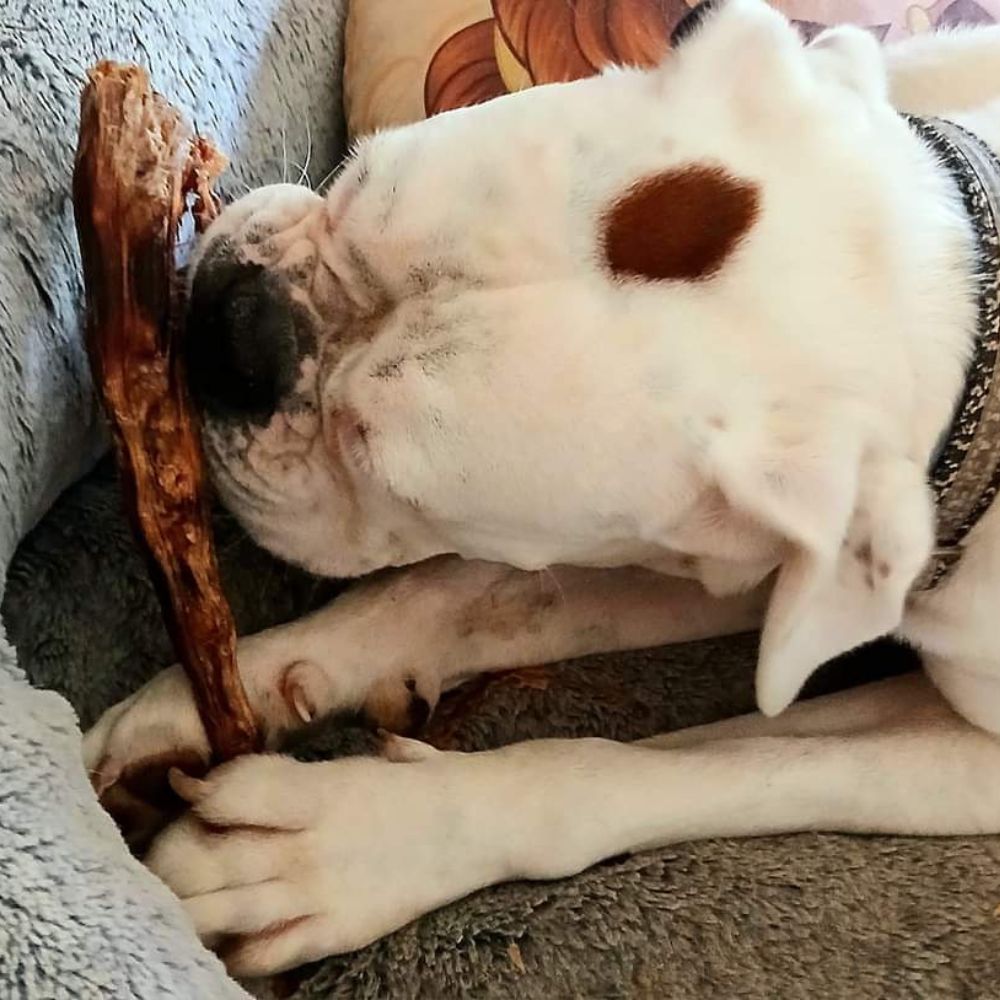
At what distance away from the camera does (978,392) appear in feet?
3.80

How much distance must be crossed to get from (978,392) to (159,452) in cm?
66

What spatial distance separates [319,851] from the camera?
1.16m

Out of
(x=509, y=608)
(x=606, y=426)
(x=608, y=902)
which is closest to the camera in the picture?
(x=606, y=426)

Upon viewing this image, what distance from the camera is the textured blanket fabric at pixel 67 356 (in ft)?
2.93

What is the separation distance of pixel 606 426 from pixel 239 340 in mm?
330

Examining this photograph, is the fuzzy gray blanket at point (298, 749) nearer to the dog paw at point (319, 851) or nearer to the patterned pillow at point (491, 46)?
the dog paw at point (319, 851)

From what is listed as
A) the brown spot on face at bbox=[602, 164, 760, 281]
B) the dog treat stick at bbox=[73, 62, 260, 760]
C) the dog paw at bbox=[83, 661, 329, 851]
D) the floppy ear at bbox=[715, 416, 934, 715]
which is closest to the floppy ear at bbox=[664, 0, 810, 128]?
the brown spot on face at bbox=[602, 164, 760, 281]

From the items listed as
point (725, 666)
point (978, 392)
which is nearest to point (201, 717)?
point (725, 666)

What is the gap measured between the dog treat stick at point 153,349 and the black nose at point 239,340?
0.08 ft

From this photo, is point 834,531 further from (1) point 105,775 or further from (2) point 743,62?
(1) point 105,775

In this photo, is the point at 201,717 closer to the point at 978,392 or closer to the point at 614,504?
the point at 614,504

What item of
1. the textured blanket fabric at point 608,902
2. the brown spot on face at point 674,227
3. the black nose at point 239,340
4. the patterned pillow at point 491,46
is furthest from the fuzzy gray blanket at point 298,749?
the brown spot on face at point 674,227

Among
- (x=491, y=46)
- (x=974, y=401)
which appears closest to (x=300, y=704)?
(x=974, y=401)

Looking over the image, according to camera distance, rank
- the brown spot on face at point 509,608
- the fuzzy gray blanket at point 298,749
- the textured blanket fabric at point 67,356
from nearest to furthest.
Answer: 1. the textured blanket fabric at point 67,356
2. the fuzzy gray blanket at point 298,749
3. the brown spot on face at point 509,608
